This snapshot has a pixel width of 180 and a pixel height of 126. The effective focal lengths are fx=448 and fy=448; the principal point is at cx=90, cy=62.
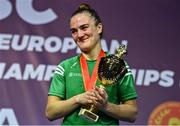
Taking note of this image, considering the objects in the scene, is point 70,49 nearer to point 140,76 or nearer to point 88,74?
point 140,76

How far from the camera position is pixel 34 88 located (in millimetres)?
3158

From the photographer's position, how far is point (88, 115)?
1469 millimetres

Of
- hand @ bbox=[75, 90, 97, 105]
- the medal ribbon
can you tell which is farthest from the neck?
hand @ bbox=[75, 90, 97, 105]

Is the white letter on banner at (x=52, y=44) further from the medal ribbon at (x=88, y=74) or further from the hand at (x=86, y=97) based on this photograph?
the hand at (x=86, y=97)

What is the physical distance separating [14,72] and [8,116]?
0.31 metres

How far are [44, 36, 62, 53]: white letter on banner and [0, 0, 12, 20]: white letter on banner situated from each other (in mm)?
335

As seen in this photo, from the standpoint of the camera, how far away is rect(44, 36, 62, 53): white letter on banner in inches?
125

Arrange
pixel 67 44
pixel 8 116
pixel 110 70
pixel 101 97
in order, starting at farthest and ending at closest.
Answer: pixel 67 44 < pixel 8 116 < pixel 110 70 < pixel 101 97

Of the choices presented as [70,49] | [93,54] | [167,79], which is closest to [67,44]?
[70,49]

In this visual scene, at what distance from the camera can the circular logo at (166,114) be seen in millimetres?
3271

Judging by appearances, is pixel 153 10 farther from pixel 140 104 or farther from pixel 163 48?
pixel 140 104

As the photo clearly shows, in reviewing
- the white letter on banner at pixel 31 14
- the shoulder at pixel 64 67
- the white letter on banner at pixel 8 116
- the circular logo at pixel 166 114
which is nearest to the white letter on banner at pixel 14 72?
the white letter on banner at pixel 8 116

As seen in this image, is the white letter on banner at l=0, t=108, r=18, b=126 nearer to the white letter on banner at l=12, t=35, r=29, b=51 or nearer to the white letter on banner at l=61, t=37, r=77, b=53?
the white letter on banner at l=12, t=35, r=29, b=51

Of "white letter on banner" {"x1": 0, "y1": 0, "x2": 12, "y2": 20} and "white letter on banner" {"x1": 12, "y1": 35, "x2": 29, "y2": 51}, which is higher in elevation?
"white letter on banner" {"x1": 0, "y1": 0, "x2": 12, "y2": 20}
